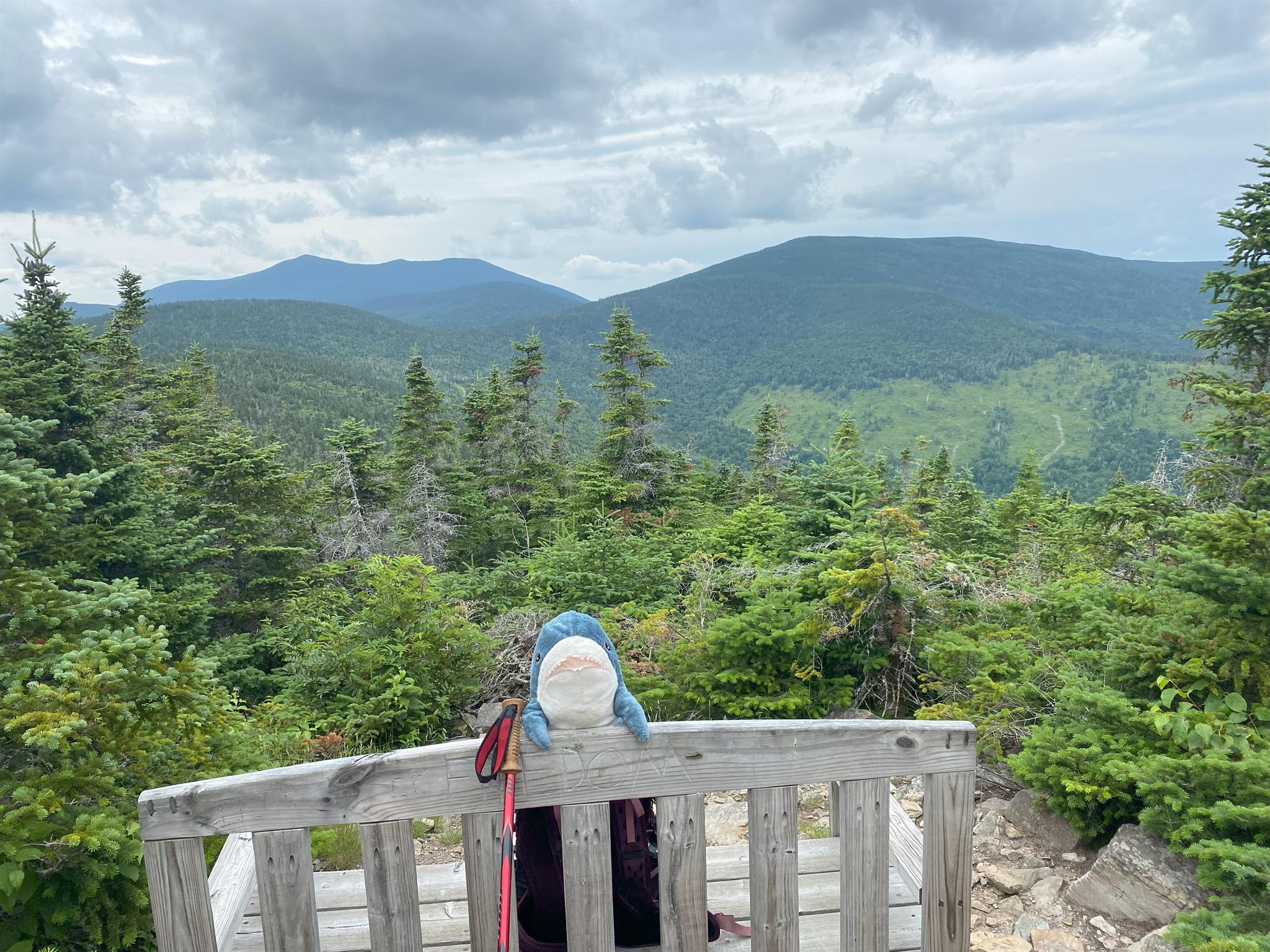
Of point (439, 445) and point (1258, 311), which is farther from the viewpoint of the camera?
point (439, 445)

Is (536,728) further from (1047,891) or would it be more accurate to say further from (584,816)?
(1047,891)

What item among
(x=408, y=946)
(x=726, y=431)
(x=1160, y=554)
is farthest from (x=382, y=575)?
(x=726, y=431)

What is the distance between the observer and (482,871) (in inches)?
67.9

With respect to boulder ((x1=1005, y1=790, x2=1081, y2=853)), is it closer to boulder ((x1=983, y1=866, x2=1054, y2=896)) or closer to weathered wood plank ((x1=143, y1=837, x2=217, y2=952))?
boulder ((x1=983, y1=866, x2=1054, y2=896))

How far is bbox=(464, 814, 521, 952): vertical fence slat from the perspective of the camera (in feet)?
5.61

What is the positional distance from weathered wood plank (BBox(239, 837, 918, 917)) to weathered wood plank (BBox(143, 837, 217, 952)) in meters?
0.58

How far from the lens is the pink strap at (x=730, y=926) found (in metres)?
2.16

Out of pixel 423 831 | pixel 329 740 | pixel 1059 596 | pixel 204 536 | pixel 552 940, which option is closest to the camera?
pixel 552 940

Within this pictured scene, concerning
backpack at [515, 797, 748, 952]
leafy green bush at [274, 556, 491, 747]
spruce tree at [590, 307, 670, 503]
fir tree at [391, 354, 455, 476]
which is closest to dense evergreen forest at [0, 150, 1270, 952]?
leafy green bush at [274, 556, 491, 747]

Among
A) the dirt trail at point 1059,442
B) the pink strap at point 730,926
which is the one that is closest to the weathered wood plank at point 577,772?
the pink strap at point 730,926

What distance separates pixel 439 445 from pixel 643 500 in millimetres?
8000

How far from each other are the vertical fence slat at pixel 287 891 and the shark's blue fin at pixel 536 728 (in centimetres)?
54

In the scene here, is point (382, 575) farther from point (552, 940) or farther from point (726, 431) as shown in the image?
point (726, 431)

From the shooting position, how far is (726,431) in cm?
17500
